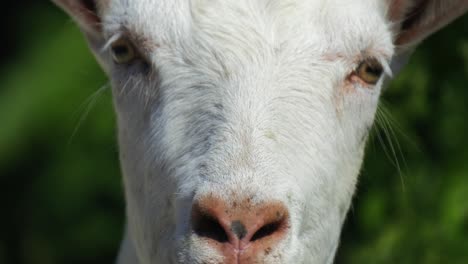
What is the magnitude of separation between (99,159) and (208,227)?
260 inches

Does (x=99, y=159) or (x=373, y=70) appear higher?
(x=373, y=70)

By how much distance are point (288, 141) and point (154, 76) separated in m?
0.81

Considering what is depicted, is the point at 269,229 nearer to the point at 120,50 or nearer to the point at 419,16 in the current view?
the point at 120,50

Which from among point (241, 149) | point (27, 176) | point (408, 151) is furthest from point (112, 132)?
point (241, 149)

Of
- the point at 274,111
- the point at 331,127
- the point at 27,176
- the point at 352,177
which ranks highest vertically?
the point at 274,111

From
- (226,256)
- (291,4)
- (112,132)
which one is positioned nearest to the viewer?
(226,256)

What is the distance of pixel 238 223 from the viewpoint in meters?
4.21

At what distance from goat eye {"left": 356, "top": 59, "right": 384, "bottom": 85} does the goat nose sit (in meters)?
1.11

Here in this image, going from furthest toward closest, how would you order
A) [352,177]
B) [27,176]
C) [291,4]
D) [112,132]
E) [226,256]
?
[27,176] → [112,132] → [352,177] → [291,4] → [226,256]

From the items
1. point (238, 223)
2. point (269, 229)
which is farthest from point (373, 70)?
point (238, 223)

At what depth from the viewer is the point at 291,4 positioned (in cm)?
490

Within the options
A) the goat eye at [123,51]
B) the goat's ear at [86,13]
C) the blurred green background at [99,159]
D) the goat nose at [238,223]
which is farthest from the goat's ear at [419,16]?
the blurred green background at [99,159]

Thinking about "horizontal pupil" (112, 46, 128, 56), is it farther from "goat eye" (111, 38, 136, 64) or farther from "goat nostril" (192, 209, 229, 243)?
"goat nostril" (192, 209, 229, 243)

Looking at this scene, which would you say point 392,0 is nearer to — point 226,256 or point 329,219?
point 329,219
